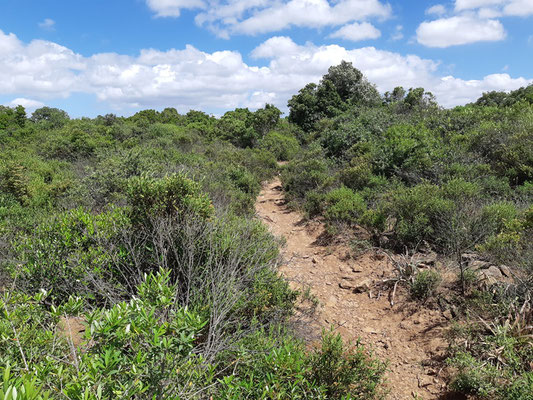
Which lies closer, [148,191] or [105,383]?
[105,383]

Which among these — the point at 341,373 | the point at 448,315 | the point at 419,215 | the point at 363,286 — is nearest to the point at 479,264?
the point at 448,315

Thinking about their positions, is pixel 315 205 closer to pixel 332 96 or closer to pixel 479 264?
pixel 479 264

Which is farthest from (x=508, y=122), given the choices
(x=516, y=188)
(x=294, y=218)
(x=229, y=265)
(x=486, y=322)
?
(x=229, y=265)

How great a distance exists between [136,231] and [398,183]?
874 cm

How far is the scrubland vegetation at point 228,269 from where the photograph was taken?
2.50 meters

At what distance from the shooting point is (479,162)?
10828 mm

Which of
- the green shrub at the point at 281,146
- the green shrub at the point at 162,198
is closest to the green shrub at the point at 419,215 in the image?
the green shrub at the point at 162,198

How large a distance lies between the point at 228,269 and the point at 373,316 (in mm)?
3250

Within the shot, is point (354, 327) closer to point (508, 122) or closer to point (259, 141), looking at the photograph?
point (508, 122)

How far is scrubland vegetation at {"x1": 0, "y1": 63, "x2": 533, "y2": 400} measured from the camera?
8.19 feet

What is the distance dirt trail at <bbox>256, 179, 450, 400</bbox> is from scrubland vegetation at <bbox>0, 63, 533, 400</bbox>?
40cm

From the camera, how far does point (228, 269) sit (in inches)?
187

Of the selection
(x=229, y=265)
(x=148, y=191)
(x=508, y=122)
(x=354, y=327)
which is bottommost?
(x=354, y=327)

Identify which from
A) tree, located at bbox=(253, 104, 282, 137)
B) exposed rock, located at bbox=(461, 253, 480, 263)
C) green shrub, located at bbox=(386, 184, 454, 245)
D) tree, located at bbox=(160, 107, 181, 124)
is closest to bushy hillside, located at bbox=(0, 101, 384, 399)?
exposed rock, located at bbox=(461, 253, 480, 263)
